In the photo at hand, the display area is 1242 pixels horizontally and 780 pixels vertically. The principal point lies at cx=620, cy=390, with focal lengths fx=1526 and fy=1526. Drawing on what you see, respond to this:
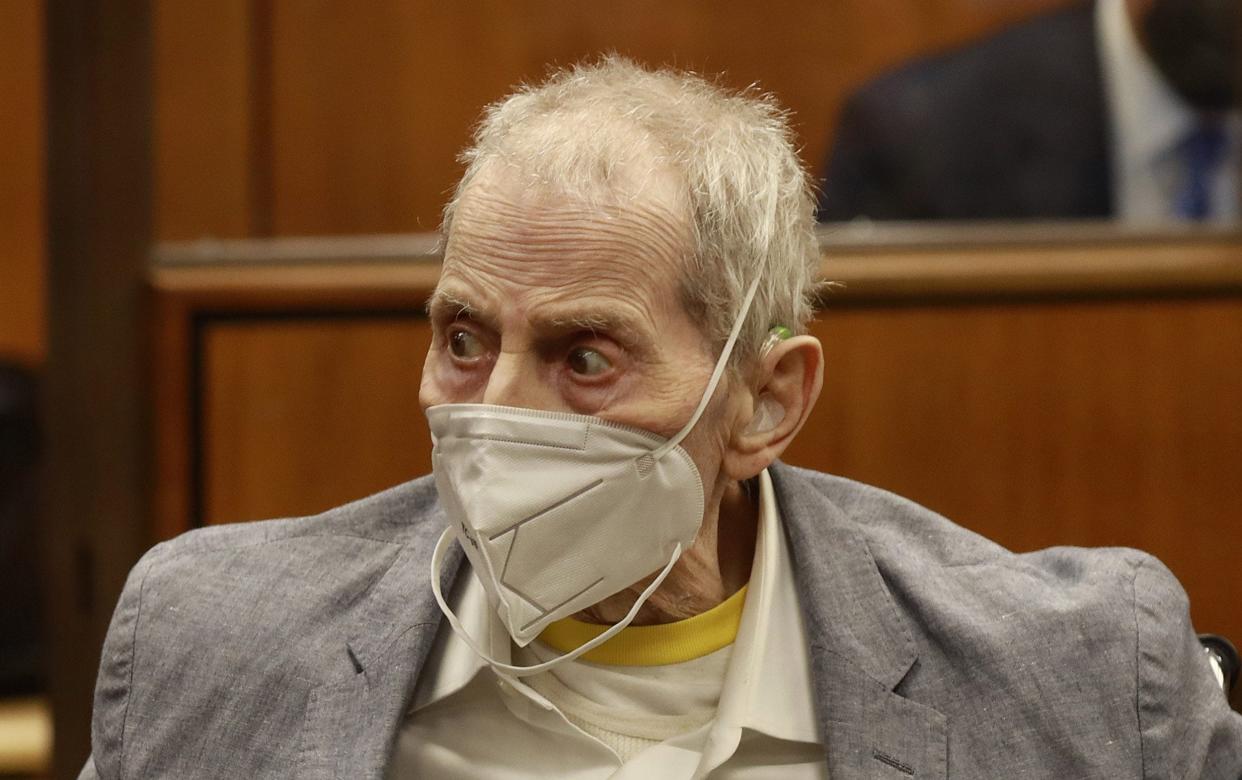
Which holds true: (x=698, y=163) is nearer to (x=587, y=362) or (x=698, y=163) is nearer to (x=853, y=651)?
(x=587, y=362)

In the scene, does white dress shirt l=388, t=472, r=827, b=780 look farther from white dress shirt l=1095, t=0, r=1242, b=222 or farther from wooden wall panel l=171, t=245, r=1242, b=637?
white dress shirt l=1095, t=0, r=1242, b=222

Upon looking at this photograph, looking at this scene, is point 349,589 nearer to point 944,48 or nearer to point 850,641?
point 850,641

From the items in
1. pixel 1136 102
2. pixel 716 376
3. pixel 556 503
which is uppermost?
pixel 1136 102

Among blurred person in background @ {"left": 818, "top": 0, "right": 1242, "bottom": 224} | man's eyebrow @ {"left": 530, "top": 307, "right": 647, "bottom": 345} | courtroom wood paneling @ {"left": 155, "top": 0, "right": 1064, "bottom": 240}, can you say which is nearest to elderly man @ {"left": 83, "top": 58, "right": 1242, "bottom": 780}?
man's eyebrow @ {"left": 530, "top": 307, "right": 647, "bottom": 345}

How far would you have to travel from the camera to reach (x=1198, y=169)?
3.00 metres

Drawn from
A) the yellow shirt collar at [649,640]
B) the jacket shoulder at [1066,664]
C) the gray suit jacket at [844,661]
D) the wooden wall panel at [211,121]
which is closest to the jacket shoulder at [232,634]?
the gray suit jacket at [844,661]

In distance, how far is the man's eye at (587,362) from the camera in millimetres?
1565

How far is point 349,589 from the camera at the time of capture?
1.74 metres

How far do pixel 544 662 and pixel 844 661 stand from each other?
334mm

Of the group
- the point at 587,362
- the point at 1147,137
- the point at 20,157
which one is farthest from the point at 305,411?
the point at 20,157

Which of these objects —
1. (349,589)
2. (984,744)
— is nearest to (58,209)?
(349,589)

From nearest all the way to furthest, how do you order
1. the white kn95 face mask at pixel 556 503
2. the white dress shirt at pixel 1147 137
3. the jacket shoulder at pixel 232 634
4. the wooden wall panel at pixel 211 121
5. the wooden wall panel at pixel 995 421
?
the white kn95 face mask at pixel 556 503 < the jacket shoulder at pixel 232 634 < the wooden wall panel at pixel 995 421 < the white dress shirt at pixel 1147 137 < the wooden wall panel at pixel 211 121

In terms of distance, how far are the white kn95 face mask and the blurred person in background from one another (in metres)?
1.51

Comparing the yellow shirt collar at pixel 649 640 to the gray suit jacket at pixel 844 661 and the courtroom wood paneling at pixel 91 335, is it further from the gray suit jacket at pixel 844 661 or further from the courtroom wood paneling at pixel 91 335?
the courtroom wood paneling at pixel 91 335
